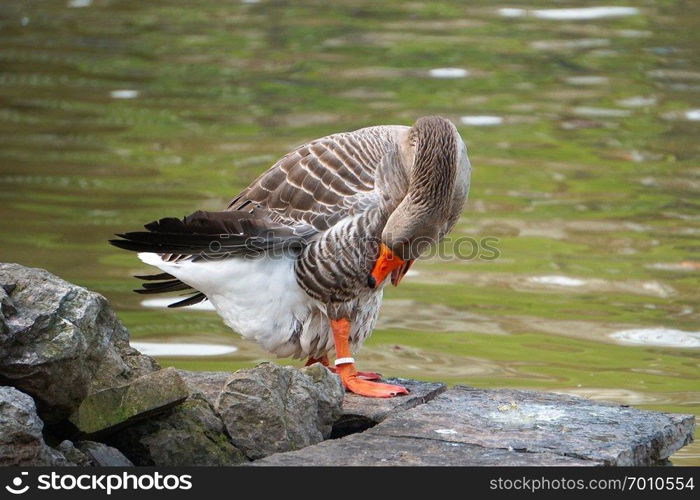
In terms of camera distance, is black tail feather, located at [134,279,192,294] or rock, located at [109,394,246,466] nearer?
rock, located at [109,394,246,466]

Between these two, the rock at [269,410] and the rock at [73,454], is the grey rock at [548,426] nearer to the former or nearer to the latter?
the rock at [269,410]

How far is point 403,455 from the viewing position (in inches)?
201

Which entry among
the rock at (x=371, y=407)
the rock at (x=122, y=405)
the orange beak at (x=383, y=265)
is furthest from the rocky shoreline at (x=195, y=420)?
the orange beak at (x=383, y=265)

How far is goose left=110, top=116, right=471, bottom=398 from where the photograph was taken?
6.12 metres

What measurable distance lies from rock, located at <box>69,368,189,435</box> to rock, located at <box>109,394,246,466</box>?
105 mm

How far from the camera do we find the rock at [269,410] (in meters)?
5.30

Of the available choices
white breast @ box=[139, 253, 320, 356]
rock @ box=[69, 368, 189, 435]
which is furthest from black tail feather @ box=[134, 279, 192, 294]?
rock @ box=[69, 368, 189, 435]

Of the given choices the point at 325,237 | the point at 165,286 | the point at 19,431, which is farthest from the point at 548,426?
the point at 165,286

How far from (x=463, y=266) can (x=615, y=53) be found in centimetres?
885

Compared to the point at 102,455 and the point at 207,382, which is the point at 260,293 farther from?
the point at 102,455

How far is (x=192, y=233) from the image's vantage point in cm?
657

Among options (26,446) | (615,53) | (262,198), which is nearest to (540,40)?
(615,53)

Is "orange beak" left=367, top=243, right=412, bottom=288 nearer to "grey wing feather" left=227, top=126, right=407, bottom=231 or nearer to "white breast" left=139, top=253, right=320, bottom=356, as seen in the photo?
"grey wing feather" left=227, top=126, right=407, bottom=231

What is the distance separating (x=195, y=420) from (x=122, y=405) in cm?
35
